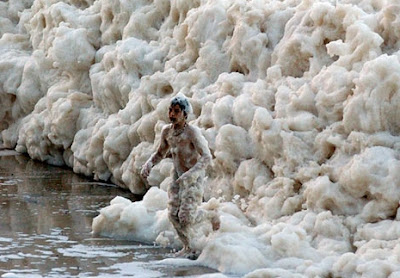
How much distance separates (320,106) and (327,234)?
4.62ft

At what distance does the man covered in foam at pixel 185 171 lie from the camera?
26.9 ft

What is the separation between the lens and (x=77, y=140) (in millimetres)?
12492

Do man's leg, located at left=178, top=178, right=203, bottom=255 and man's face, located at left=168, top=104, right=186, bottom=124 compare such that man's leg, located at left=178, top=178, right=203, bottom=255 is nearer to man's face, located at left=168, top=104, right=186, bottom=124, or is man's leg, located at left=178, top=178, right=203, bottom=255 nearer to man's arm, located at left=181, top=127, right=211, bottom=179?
man's arm, located at left=181, top=127, right=211, bottom=179

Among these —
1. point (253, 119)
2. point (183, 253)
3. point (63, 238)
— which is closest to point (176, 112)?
point (183, 253)

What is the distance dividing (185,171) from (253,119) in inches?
49.1

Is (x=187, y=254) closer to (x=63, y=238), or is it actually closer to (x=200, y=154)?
(x=200, y=154)

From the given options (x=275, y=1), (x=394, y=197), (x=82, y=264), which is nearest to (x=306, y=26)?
(x=275, y=1)

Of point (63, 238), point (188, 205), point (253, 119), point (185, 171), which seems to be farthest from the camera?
point (253, 119)

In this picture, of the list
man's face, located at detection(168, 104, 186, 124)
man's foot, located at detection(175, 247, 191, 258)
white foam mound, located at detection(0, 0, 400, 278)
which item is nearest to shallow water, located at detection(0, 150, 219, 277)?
man's foot, located at detection(175, 247, 191, 258)

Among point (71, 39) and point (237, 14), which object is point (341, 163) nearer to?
point (237, 14)

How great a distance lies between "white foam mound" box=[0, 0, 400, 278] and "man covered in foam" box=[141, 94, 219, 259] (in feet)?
0.51

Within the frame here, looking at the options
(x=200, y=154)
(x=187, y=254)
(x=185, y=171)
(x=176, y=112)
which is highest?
(x=176, y=112)

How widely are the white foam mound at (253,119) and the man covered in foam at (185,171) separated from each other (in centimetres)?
16

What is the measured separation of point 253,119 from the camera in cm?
941
